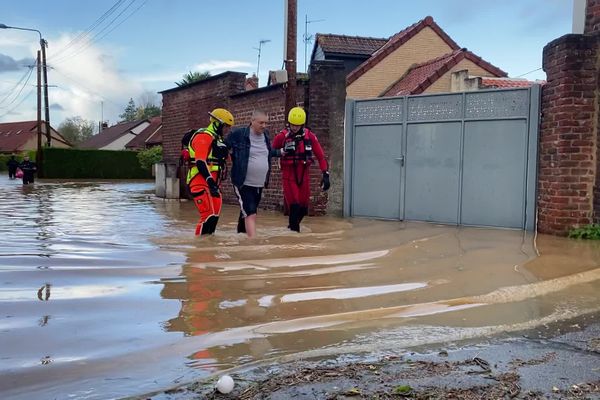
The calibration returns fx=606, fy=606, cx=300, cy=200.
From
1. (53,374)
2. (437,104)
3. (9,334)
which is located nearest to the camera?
(53,374)

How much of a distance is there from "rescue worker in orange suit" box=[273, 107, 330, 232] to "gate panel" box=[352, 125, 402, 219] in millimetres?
2366

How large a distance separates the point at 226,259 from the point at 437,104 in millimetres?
5296

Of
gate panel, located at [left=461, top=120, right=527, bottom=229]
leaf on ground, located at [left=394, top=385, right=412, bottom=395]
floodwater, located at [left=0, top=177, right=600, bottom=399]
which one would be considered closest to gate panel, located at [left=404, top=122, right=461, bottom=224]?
gate panel, located at [left=461, top=120, right=527, bottom=229]

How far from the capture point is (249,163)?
7.76m

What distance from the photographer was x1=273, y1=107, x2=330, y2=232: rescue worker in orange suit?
8.42 m

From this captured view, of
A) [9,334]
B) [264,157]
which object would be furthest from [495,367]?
[264,157]

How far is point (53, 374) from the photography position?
10.3 ft

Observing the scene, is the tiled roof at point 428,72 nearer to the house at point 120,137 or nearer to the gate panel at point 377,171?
the gate panel at point 377,171

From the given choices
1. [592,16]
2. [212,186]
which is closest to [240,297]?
[212,186]

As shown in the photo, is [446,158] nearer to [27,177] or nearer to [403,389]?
[403,389]

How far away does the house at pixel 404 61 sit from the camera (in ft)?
67.1

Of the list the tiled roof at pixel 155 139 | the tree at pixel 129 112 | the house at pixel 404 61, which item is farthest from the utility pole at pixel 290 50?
the tree at pixel 129 112

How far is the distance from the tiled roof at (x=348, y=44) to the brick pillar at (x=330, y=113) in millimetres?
13455

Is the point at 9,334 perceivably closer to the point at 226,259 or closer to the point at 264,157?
the point at 226,259
